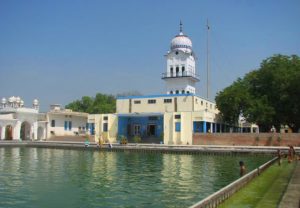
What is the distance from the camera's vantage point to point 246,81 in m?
51.2

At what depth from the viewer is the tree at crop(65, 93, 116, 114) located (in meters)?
80.5

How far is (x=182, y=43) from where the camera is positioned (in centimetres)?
6056

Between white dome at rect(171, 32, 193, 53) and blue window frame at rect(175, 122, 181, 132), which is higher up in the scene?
white dome at rect(171, 32, 193, 53)

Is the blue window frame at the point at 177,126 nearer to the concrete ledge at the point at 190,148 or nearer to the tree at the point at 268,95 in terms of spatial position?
the concrete ledge at the point at 190,148

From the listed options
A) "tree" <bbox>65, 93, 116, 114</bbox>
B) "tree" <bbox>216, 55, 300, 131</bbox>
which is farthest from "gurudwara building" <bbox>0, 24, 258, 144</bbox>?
"tree" <bbox>65, 93, 116, 114</bbox>

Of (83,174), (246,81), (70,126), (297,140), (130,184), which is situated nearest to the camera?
(130,184)

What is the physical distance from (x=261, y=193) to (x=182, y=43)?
47649 mm

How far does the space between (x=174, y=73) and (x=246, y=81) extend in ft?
39.5

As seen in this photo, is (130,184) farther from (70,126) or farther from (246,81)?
(70,126)

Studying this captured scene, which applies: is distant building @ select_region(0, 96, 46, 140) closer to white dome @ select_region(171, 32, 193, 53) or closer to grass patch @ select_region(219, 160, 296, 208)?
white dome @ select_region(171, 32, 193, 53)

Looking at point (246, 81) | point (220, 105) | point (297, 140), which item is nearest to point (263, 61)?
point (246, 81)

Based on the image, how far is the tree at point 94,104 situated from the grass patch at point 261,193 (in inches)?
2469

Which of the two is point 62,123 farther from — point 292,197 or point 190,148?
point 292,197

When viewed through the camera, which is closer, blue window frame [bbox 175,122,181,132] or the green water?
the green water
